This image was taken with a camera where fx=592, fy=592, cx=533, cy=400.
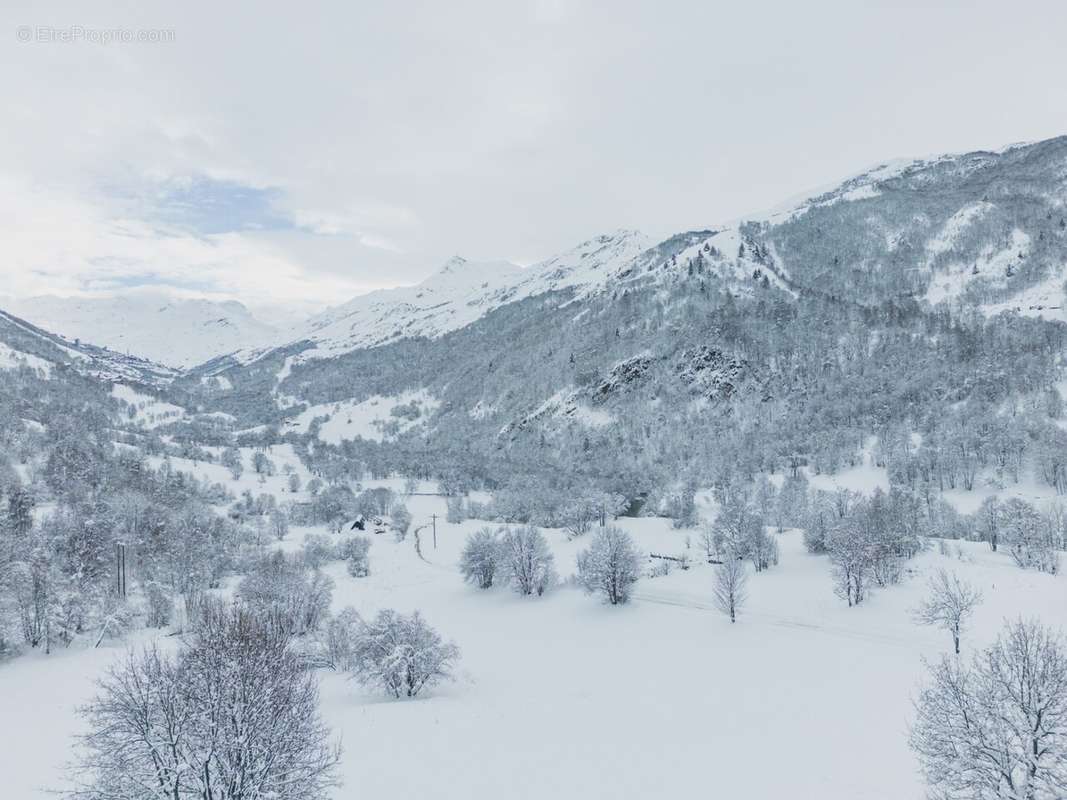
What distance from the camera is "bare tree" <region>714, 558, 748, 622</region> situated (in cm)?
5791

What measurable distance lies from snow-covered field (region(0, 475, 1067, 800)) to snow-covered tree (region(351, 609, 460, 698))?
1.88 metres

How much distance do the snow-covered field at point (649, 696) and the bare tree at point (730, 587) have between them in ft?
5.78

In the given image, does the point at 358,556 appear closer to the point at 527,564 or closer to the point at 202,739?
the point at 527,564

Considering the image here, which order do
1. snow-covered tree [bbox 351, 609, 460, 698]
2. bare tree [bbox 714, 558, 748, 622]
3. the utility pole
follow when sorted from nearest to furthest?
1. snow-covered tree [bbox 351, 609, 460, 698]
2. bare tree [bbox 714, 558, 748, 622]
3. the utility pole

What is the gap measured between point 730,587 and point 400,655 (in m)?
32.5

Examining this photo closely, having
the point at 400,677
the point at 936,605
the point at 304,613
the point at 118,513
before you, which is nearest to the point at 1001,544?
the point at 936,605

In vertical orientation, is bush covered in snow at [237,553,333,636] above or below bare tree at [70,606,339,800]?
below

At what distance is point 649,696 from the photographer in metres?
42.3

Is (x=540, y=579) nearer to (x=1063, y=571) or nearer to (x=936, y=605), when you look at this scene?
(x=936, y=605)

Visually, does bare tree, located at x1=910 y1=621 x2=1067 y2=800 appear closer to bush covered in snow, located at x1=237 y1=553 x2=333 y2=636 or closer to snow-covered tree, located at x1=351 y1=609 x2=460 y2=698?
snow-covered tree, located at x1=351 y1=609 x2=460 y2=698

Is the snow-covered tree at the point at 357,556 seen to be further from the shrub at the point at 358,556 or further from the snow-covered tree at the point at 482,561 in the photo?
the snow-covered tree at the point at 482,561

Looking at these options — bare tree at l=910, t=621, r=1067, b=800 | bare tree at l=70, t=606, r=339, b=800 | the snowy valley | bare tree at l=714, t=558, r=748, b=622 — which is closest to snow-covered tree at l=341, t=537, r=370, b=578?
the snowy valley

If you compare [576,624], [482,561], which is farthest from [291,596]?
[576,624]

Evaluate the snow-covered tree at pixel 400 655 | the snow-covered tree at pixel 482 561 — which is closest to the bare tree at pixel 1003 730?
the snow-covered tree at pixel 400 655
